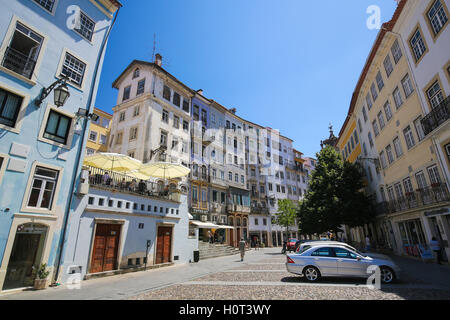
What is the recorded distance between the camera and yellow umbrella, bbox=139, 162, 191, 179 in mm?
17438

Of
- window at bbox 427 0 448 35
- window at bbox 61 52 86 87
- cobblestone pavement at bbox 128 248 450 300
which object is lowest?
cobblestone pavement at bbox 128 248 450 300

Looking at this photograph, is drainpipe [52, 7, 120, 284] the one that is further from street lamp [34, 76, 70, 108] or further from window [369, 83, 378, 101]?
window [369, 83, 378, 101]

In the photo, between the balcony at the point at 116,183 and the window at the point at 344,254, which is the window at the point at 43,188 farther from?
the window at the point at 344,254

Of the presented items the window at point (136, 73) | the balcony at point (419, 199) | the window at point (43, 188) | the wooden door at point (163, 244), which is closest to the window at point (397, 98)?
the balcony at point (419, 199)

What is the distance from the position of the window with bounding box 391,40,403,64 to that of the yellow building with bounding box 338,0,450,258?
0.05m

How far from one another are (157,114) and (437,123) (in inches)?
957

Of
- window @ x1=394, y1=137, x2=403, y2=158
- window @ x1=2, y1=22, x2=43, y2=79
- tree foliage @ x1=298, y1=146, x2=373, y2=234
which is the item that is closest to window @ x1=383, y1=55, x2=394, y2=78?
window @ x1=394, y1=137, x2=403, y2=158

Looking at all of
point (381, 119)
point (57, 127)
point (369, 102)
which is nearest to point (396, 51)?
point (381, 119)

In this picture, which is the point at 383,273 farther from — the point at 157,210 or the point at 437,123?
the point at 157,210

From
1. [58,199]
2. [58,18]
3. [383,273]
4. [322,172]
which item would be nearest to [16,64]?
[58,18]

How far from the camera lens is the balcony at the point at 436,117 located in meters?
12.3

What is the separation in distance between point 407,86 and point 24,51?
25132mm

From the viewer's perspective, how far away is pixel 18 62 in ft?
34.8

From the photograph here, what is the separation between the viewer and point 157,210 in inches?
677
